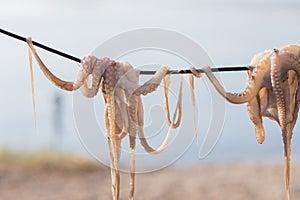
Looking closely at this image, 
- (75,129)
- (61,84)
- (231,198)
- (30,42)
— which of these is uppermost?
(30,42)

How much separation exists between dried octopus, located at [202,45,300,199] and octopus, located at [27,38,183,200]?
6.8 inches

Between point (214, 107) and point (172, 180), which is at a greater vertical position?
point (214, 107)

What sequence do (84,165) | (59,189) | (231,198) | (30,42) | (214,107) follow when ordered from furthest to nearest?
(84,165)
(59,189)
(231,198)
(214,107)
(30,42)

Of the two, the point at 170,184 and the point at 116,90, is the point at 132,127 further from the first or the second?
the point at 170,184

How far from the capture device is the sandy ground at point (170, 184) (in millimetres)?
5098

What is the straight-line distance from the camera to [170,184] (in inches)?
218

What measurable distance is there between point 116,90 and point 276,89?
39 centimetres

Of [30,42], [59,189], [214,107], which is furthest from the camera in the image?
[59,189]

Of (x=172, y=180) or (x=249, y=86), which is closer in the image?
(x=249, y=86)

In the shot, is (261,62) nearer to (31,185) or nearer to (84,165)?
(31,185)

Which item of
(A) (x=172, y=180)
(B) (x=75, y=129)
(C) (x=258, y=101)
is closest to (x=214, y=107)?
(C) (x=258, y=101)

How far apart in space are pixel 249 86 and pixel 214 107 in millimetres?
142

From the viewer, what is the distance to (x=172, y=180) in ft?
18.6

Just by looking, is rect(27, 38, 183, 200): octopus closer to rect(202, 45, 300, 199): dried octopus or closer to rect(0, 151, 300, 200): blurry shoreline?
rect(202, 45, 300, 199): dried octopus
